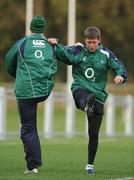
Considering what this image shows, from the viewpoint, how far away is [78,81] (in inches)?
521

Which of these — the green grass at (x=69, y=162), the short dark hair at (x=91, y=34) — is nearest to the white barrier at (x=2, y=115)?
the green grass at (x=69, y=162)

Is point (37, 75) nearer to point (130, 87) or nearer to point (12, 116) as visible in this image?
point (12, 116)

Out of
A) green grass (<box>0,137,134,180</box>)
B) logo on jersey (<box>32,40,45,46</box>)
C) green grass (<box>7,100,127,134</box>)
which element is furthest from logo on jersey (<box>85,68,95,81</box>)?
green grass (<box>7,100,127,134</box>)

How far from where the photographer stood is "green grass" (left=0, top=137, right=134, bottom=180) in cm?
1255

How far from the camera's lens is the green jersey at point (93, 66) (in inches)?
517

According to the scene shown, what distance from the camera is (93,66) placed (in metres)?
13.1

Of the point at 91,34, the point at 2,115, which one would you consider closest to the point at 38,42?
the point at 91,34

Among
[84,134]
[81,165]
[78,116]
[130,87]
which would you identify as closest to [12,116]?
[78,116]

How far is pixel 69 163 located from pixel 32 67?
2.84m

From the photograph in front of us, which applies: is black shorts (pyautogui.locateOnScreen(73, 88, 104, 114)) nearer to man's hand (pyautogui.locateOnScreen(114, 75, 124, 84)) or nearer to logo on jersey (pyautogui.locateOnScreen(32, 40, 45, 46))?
man's hand (pyautogui.locateOnScreen(114, 75, 124, 84))

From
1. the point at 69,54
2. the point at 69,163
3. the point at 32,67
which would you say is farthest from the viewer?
the point at 69,163

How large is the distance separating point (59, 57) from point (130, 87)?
1307 inches

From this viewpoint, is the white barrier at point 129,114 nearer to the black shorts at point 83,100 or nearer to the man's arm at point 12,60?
the black shorts at point 83,100

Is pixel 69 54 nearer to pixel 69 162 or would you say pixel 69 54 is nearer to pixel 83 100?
pixel 83 100
